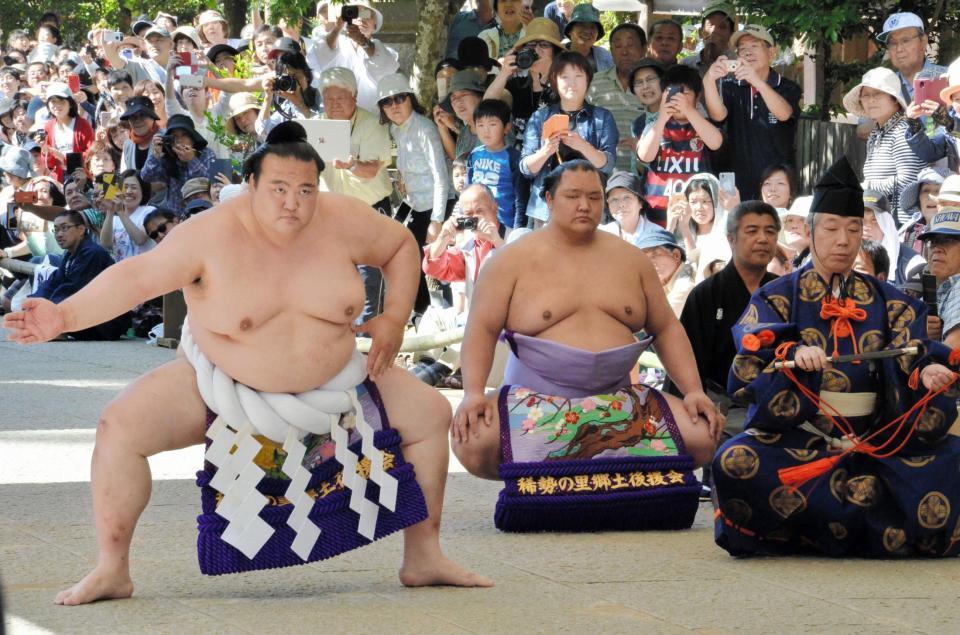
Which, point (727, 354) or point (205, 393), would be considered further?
point (727, 354)

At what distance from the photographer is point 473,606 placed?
3.40 m

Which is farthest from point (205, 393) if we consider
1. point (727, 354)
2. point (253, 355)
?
point (727, 354)

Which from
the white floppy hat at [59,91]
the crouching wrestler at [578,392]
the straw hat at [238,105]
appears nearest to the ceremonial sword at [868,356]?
the crouching wrestler at [578,392]

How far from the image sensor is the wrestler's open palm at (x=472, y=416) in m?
4.55

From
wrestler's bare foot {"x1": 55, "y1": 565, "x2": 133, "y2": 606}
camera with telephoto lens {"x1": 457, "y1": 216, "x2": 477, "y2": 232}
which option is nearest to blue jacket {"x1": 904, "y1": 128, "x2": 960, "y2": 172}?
camera with telephoto lens {"x1": 457, "y1": 216, "x2": 477, "y2": 232}

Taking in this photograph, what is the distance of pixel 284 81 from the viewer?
877 cm

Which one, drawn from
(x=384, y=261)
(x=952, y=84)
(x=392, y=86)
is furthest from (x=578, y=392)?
(x=392, y=86)

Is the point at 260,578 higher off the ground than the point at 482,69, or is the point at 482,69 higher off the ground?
the point at 482,69

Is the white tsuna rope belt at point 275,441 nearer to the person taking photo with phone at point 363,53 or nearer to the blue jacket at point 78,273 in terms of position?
the person taking photo with phone at point 363,53

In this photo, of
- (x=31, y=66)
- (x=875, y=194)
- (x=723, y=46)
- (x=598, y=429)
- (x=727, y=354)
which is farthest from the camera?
(x=31, y=66)

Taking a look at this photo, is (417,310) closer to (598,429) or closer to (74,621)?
(598,429)

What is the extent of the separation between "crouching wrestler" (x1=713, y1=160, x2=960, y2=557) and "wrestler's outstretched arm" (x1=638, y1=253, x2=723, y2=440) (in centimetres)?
43

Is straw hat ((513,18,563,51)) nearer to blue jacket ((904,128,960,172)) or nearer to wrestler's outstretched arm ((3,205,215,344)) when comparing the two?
blue jacket ((904,128,960,172))

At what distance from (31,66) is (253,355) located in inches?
443
